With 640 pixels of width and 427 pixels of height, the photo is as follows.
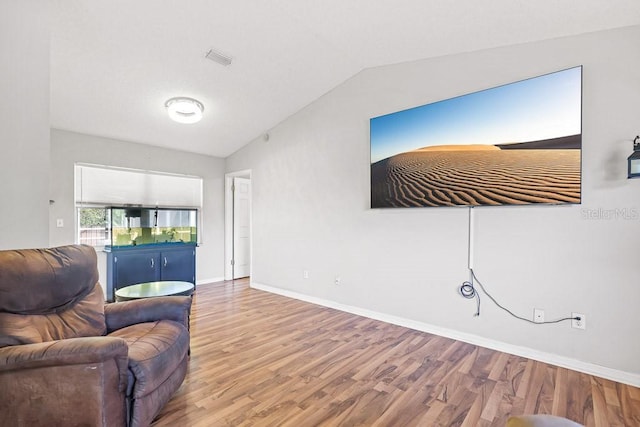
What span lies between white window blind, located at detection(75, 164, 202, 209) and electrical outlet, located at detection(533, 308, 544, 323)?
502 centimetres

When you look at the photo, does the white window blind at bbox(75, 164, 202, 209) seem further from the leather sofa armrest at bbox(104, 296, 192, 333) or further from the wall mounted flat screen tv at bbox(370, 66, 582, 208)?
the wall mounted flat screen tv at bbox(370, 66, 582, 208)

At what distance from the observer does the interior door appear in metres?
5.89

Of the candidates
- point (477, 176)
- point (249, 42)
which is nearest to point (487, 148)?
point (477, 176)

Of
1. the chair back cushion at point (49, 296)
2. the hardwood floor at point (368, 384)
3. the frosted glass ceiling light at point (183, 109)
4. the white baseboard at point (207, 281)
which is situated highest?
the frosted glass ceiling light at point (183, 109)

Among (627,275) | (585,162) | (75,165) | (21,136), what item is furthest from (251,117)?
(627,275)

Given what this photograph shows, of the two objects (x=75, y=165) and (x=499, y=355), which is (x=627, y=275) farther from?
(x=75, y=165)

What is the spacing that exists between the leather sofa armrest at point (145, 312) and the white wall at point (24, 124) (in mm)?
748

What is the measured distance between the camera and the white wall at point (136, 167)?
3.98 metres

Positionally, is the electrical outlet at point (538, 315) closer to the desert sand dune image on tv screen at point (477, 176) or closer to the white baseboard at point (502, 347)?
the white baseboard at point (502, 347)

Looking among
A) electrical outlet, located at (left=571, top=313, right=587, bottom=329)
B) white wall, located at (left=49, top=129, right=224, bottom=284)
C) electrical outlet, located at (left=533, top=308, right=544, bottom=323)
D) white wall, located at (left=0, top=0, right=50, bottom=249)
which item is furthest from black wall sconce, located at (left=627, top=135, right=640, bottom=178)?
white wall, located at (left=49, top=129, right=224, bottom=284)

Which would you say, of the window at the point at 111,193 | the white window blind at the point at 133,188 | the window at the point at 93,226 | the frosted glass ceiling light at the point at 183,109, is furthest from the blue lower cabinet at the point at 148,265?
the frosted glass ceiling light at the point at 183,109

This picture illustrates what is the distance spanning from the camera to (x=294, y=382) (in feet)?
7.16

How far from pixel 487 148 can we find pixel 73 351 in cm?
329

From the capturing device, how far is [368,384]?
2.17m
